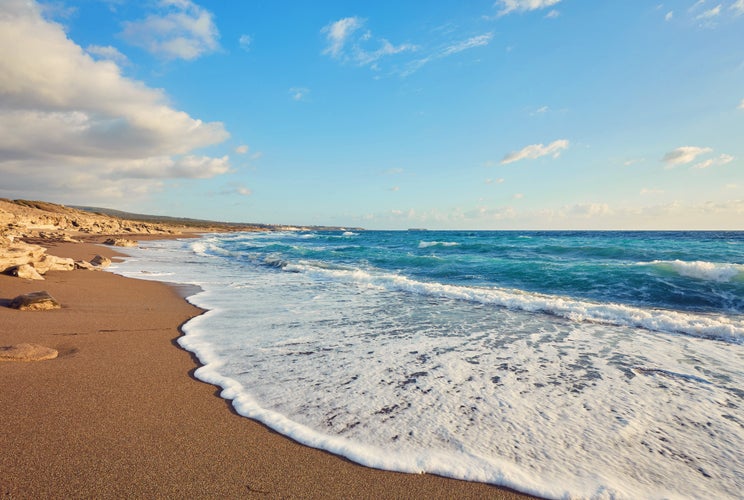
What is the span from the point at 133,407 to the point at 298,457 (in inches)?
73.3

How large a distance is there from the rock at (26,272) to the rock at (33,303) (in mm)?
3937

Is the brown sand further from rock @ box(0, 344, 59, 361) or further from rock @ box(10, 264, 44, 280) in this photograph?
rock @ box(10, 264, 44, 280)

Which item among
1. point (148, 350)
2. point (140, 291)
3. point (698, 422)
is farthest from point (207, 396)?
point (140, 291)

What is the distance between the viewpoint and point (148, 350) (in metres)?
5.32

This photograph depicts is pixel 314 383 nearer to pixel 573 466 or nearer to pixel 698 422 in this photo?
pixel 573 466

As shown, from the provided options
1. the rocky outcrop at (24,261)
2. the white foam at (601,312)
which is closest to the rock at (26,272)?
the rocky outcrop at (24,261)

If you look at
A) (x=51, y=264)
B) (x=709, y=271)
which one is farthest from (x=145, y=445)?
(x=709, y=271)

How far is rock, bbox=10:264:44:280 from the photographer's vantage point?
32.2ft

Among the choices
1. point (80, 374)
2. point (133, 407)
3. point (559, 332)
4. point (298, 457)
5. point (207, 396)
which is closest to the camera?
point (298, 457)

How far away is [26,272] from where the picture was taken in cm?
998

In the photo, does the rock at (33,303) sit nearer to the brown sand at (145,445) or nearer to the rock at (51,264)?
the brown sand at (145,445)

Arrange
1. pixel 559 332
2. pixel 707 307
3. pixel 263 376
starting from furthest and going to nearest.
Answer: pixel 707 307
pixel 559 332
pixel 263 376

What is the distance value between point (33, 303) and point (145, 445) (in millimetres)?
6235

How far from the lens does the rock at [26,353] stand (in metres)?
4.41
